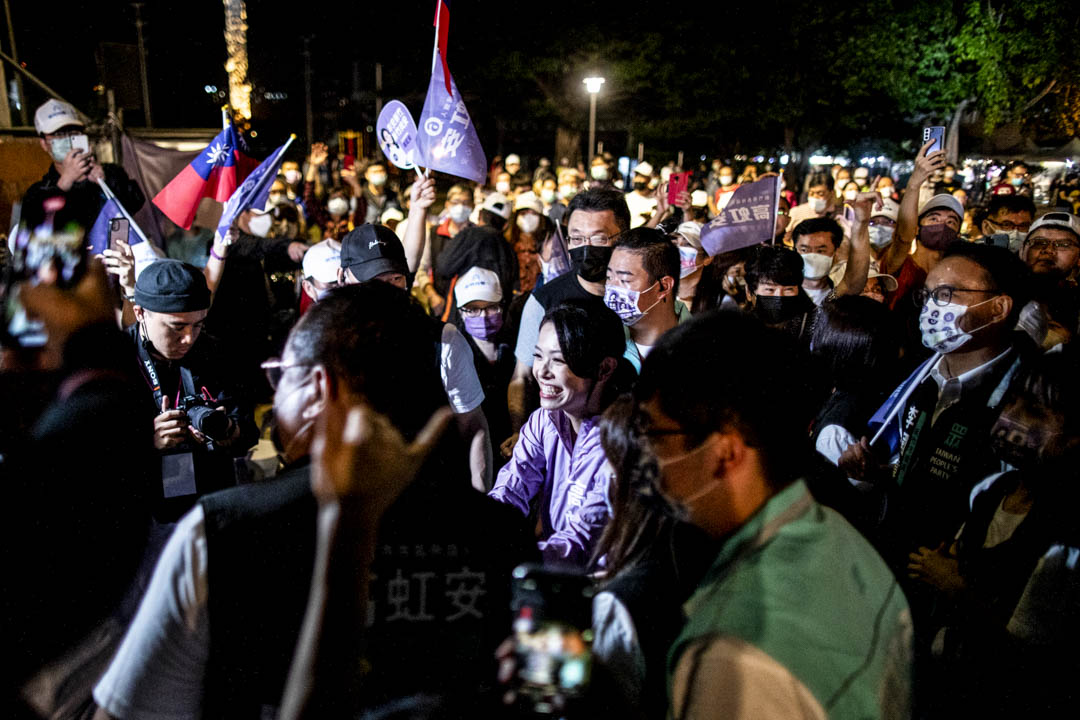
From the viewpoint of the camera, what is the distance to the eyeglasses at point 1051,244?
551 cm

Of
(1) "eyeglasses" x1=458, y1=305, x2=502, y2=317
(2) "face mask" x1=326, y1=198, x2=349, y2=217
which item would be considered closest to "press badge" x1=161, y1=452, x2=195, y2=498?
(1) "eyeglasses" x1=458, y1=305, x2=502, y2=317

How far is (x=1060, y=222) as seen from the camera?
5641 mm

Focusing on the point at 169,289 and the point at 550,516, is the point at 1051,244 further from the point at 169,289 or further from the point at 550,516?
the point at 169,289

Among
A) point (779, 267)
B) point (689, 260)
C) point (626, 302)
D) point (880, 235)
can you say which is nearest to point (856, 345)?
point (626, 302)

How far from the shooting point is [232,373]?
3445mm

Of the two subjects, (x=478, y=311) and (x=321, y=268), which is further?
(x=478, y=311)

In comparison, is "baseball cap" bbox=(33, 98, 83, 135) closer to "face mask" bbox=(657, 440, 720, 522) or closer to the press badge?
the press badge

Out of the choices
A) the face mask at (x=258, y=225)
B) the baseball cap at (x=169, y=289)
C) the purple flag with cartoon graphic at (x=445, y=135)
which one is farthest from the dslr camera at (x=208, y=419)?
the face mask at (x=258, y=225)

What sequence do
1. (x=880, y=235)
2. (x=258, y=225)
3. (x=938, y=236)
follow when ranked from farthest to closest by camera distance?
(x=880, y=235), (x=258, y=225), (x=938, y=236)

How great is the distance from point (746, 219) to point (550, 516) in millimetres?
3495

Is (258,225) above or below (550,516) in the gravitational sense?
above

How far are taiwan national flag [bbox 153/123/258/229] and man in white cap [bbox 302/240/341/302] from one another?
3.89ft

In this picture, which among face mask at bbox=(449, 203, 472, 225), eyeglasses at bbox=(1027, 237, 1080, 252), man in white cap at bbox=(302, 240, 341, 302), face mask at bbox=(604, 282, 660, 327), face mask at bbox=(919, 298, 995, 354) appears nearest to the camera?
face mask at bbox=(919, 298, 995, 354)

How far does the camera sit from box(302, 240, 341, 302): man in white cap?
4.48 m
